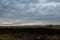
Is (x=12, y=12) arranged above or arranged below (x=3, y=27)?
above

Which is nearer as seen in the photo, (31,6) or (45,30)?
(45,30)

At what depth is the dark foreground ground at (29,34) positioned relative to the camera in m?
1.21

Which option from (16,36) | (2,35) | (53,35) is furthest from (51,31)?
(2,35)

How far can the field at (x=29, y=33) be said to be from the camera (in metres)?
1.21

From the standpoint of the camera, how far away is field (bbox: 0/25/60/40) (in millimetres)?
1207

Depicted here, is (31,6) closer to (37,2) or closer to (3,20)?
(37,2)

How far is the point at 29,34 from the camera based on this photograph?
1229mm

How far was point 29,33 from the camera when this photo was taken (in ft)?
4.04

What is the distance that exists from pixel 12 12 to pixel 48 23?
1.13 feet

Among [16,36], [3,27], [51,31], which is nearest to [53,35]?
[51,31]

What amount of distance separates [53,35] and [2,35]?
0.42m

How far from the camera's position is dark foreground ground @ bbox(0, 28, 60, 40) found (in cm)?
121

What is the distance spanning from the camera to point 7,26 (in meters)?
1.18

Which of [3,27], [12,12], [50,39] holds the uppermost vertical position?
[12,12]
